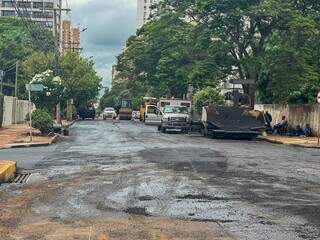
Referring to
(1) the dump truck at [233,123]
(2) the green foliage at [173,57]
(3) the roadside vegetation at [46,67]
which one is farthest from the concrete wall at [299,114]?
(3) the roadside vegetation at [46,67]

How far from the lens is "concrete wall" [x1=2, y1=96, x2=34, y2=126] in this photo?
42897 mm

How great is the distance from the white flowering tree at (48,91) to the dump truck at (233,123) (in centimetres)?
869

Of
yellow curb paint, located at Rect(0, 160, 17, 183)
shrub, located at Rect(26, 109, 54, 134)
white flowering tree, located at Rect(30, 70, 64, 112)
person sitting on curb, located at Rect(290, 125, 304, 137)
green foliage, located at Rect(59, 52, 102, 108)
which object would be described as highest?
green foliage, located at Rect(59, 52, 102, 108)

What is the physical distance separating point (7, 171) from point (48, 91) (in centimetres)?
2130

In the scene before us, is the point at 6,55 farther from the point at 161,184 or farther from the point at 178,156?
the point at 161,184

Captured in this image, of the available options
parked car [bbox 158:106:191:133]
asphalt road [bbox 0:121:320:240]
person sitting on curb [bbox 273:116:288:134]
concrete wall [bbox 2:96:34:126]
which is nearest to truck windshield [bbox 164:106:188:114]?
parked car [bbox 158:106:191:133]

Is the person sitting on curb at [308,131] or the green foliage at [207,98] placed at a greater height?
the green foliage at [207,98]

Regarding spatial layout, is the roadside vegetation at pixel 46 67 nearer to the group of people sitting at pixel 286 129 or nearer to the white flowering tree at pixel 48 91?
the white flowering tree at pixel 48 91

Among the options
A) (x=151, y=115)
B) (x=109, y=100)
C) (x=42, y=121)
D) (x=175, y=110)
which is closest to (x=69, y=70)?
(x=151, y=115)

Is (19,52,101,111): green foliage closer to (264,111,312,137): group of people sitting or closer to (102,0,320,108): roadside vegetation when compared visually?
(102,0,320,108): roadside vegetation

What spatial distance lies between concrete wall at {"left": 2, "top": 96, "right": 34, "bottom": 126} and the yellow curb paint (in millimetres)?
26830

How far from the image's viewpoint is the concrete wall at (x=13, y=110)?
4290 centimetres

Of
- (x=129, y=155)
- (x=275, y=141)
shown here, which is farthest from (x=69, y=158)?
(x=275, y=141)

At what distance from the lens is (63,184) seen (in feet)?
44.1
